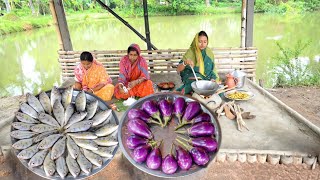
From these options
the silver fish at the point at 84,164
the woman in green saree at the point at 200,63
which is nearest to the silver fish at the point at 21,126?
the silver fish at the point at 84,164

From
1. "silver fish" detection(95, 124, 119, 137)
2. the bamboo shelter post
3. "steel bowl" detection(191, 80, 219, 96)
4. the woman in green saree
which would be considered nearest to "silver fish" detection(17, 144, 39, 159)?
"silver fish" detection(95, 124, 119, 137)

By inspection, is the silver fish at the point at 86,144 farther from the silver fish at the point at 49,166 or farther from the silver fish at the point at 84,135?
the silver fish at the point at 49,166

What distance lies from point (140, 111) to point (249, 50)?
404cm

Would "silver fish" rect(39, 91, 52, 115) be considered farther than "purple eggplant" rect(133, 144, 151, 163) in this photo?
Yes

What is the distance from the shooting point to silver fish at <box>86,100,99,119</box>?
4.28 feet

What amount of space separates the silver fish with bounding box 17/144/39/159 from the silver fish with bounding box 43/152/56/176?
75 mm

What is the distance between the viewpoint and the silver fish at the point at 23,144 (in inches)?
46.3

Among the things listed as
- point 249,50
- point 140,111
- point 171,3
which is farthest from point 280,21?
point 140,111

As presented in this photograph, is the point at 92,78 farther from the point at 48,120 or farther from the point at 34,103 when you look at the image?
the point at 48,120

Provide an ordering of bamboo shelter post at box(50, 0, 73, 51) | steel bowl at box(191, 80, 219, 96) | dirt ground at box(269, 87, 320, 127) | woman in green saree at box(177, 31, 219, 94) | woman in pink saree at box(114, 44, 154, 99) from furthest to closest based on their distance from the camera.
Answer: bamboo shelter post at box(50, 0, 73, 51), dirt ground at box(269, 87, 320, 127), woman in pink saree at box(114, 44, 154, 99), woman in green saree at box(177, 31, 219, 94), steel bowl at box(191, 80, 219, 96)

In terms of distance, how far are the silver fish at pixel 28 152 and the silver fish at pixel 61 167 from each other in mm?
135

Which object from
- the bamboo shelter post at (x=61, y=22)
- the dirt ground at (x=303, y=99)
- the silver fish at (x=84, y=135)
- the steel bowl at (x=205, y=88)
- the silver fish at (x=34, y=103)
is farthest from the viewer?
the bamboo shelter post at (x=61, y=22)

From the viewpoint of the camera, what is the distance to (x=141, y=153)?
3.79 ft

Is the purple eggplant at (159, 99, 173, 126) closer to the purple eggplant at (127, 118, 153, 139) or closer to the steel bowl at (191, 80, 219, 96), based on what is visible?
the purple eggplant at (127, 118, 153, 139)
